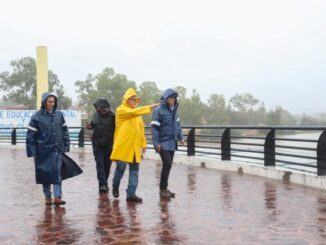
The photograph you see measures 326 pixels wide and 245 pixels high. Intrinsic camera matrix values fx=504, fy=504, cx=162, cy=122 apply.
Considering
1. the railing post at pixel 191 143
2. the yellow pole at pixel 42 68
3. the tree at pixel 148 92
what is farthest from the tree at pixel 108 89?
the railing post at pixel 191 143

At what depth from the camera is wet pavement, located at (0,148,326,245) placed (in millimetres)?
5277

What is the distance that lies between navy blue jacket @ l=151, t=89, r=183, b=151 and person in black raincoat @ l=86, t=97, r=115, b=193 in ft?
3.27

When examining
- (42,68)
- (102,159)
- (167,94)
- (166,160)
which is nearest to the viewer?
(167,94)

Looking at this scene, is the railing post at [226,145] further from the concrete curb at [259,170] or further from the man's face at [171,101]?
the man's face at [171,101]

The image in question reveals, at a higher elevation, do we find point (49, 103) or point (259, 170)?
point (49, 103)

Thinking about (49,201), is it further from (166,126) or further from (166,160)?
(166,126)

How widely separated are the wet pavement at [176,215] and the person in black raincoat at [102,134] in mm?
412

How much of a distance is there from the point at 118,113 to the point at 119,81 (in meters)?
54.7

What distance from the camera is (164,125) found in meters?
7.58

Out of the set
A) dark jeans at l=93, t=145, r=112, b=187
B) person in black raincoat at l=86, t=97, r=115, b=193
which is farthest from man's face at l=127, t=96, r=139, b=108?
dark jeans at l=93, t=145, r=112, b=187

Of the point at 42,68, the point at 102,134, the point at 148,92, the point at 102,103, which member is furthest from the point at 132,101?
the point at 148,92

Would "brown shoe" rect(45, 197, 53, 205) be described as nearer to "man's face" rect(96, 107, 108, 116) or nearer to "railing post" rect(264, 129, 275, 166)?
"man's face" rect(96, 107, 108, 116)

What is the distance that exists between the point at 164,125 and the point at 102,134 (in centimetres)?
122

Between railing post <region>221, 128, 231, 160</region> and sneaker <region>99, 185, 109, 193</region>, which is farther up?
railing post <region>221, 128, 231, 160</region>
